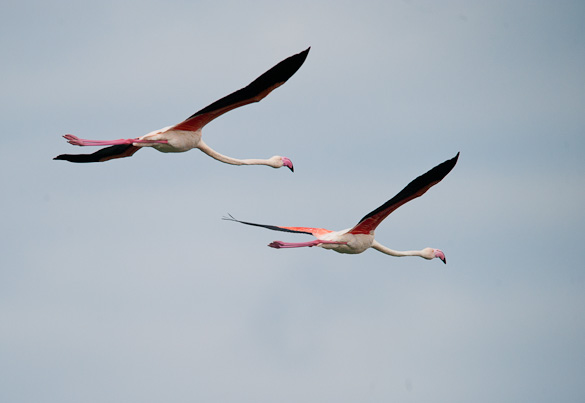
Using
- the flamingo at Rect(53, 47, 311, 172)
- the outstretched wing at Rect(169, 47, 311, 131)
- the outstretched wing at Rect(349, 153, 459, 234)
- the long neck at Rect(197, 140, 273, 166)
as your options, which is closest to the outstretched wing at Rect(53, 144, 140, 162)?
the flamingo at Rect(53, 47, 311, 172)

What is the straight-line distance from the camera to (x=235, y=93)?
4053 cm

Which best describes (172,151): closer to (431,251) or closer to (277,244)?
(277,244)

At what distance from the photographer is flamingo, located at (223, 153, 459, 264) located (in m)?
41.6

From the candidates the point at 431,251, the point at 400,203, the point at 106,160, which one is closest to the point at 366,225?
the point at 400,203

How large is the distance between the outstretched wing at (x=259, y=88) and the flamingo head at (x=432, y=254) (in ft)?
30.6

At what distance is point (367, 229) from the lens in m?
43.8

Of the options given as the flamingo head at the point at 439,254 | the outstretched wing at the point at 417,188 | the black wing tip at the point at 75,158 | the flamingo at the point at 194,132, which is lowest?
the flamingo head at the point at 439,254

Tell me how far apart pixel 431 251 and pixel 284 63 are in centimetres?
1021

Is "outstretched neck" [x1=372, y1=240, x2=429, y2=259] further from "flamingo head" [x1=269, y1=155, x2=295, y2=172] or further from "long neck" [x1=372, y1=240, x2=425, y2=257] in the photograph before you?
"flamingo head" [x1=269, y1=155, x2=295, y2=172]

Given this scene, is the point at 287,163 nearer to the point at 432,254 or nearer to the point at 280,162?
the point at 280,162

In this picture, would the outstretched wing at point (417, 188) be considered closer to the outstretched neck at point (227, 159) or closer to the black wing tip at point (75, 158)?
the outstretched neck at point (227, 159)

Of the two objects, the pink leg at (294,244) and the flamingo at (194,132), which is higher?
the flamingo at (194,132)

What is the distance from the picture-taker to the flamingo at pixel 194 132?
40469mm

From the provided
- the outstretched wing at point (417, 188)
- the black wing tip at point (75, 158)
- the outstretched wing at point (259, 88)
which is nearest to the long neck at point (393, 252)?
the outstretched wing at point (417, 188)
